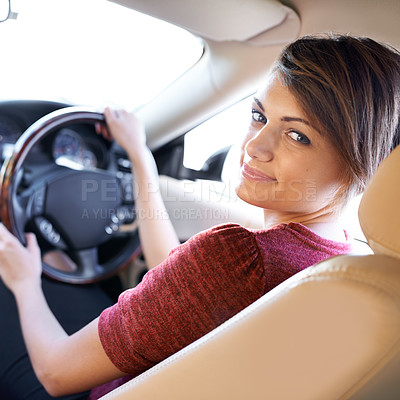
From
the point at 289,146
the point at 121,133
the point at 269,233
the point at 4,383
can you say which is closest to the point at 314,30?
the point at 289,146

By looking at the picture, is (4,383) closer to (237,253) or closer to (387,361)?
(237,253)

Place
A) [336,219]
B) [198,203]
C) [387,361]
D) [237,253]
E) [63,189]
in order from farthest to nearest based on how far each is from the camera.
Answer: [198,203] → [63,189] → [336,219] → [237,253] → [387,361]

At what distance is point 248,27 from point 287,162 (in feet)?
1.39

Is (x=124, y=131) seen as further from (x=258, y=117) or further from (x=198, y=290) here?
(x=198, y=290)

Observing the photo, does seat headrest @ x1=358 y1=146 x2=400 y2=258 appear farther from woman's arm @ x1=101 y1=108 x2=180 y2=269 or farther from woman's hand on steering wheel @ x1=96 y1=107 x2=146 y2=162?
woman's hand on steering wheel @ x1=96 y1=107 x2=146 y2=162

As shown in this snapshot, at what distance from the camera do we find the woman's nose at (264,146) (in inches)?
35.6

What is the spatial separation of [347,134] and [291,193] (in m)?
0.16

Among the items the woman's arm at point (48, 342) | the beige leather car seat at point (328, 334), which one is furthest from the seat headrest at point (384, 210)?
the woman's arm at point (48, 342)

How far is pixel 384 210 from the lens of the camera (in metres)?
0.60

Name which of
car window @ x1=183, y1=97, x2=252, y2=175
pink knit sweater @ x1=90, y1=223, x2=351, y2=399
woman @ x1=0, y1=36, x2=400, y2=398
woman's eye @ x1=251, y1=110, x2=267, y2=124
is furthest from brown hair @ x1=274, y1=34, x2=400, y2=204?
car window @ x1=183, y1=97, x2=252, y2=175

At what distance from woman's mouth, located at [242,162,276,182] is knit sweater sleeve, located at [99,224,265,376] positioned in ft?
0.51

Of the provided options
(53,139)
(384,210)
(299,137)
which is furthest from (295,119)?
(53,139)

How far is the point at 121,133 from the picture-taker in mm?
1599

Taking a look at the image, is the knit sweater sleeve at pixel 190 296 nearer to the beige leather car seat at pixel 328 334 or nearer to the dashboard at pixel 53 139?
the beige leather car seat at pixel 328 334
